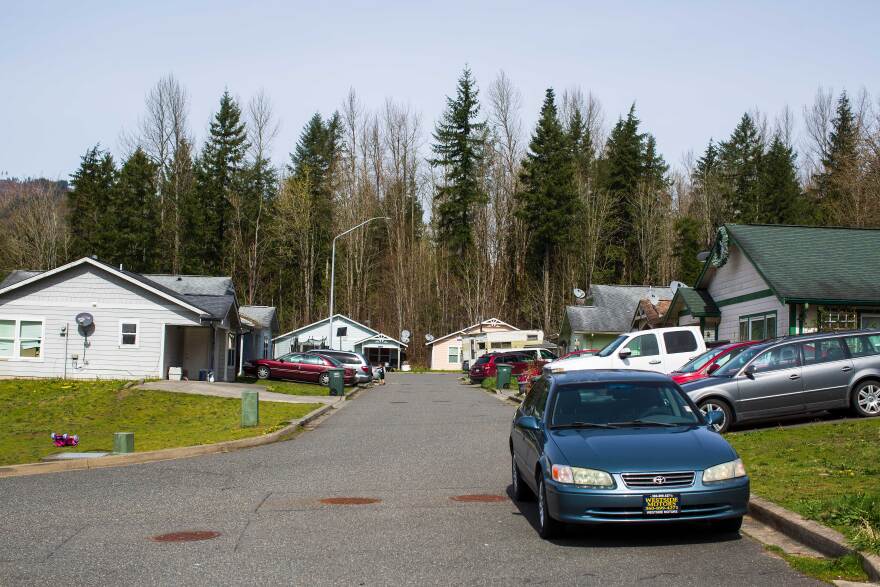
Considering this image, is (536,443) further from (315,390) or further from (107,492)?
(315,390)

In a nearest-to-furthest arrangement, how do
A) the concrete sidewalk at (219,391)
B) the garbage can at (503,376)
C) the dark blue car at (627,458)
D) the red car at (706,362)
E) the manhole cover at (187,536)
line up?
the dark blue car at (627,458), the manhole cover at (187,536), the red car at (706,362), the concrete sidewalk at (219,391), the garbage can at (503,376)

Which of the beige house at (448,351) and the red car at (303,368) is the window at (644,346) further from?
the beige house at (448,351)

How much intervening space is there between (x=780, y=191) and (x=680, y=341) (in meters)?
46.4

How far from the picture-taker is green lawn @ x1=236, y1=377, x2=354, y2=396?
120 ft

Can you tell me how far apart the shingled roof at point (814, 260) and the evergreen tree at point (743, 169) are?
127 ft

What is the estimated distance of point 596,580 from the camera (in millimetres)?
7027

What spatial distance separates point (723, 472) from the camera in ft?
26.5

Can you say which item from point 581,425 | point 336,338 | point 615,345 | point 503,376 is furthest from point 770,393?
point 336,338

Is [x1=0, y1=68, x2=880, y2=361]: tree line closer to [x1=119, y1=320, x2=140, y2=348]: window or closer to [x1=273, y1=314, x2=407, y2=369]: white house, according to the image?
[x1=273, y1=314, x2=407, y2=369]: white house

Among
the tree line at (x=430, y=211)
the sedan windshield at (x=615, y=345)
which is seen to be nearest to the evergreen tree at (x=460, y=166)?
the tree line at (x=430, y=211)

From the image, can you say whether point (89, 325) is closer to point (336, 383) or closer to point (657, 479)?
point (336, 383)

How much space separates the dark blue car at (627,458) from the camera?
311 inches

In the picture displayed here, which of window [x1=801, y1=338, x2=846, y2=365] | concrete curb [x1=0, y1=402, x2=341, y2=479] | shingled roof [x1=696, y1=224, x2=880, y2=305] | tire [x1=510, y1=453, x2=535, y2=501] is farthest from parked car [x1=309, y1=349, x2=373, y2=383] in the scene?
tire [x1=510, y1=453, x2=535, y2=501]

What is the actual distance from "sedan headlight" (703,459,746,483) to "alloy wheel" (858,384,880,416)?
9.34 m
